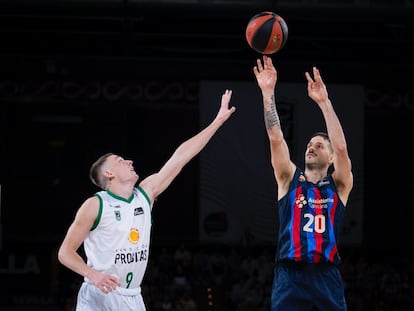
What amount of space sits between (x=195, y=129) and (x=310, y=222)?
1838cm

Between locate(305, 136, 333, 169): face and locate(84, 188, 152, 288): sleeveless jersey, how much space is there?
4.81 ft

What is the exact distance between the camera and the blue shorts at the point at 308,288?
6.53 m

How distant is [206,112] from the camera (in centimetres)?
2200

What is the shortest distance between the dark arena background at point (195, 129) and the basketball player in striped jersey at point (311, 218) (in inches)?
362

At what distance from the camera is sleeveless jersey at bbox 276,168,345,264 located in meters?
6.62

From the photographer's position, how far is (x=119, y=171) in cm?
655

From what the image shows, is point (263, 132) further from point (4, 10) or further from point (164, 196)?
point (4, 10)

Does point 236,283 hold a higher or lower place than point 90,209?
lower

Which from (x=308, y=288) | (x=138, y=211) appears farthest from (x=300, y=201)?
(x=138, y=211)

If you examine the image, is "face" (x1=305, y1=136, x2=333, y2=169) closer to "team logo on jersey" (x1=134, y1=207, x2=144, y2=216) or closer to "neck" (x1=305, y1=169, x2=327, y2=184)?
"neck" (x1=305, y1=169, x2=327, y2=184)

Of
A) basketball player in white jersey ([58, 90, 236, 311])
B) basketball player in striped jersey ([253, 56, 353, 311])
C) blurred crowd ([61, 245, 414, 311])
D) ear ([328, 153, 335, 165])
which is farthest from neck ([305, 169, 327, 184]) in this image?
blurred crowd ([61, 245, 414, 311])

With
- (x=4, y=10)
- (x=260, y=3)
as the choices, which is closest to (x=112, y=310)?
(x=260, y=3)

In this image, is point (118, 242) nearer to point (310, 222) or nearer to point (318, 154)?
point (310, 222)

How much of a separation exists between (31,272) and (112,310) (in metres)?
15.8
